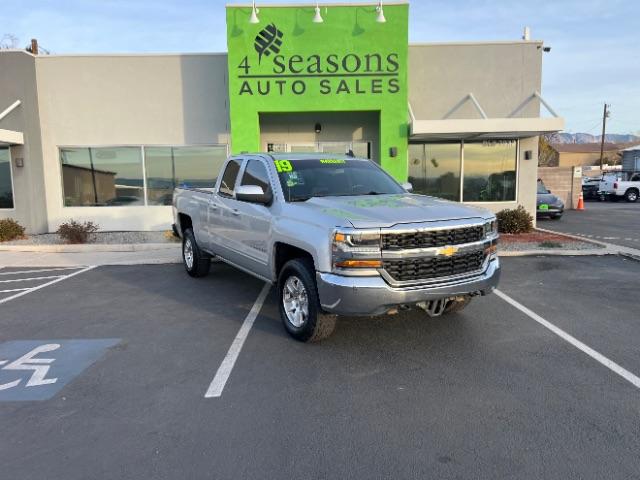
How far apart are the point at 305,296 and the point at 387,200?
1387 millimetres

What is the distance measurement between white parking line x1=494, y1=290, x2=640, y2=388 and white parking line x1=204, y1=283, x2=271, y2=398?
136 inches

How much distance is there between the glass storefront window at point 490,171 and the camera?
14.4 metres

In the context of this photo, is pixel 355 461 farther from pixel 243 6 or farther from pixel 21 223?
pixel 21 223

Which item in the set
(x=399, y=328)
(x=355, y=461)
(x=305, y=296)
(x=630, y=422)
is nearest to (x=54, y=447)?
(x=355, y=461)

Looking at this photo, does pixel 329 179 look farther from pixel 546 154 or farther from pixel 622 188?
pixel 546 154

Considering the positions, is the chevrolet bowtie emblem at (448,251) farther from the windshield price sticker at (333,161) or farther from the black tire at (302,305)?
the windshield price sticker at (333,161)

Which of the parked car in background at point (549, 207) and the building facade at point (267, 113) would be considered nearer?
the building facade at point (267, 113)

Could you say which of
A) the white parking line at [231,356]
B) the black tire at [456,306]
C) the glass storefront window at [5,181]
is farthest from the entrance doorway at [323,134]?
the black tire at [456,306]

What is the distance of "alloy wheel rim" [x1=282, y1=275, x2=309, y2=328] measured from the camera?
505 centimetres

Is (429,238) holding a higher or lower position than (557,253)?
higher

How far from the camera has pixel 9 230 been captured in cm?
1269

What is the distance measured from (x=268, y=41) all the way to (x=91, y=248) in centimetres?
684

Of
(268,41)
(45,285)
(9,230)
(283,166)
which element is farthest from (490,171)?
(9,230)

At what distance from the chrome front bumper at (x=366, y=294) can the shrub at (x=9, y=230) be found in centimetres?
1136
